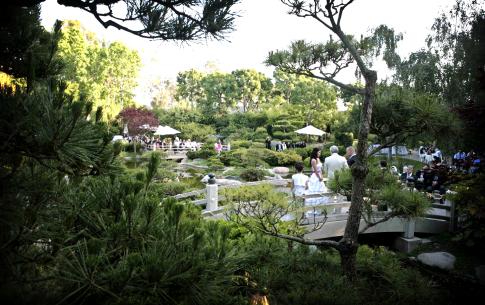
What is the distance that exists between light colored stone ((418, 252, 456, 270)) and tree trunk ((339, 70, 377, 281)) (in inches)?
109

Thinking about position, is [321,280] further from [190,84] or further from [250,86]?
[190,84]

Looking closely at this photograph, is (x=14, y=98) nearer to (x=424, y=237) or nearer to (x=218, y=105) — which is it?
(x=424, y=237)

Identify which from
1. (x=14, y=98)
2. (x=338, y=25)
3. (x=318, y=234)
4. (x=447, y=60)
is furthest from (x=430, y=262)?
(x=447, y=60)

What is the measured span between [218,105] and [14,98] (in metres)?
35.1

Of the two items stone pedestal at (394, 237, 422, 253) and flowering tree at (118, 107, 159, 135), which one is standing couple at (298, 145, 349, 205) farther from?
flowering tree at (118, 107, 159, 135)

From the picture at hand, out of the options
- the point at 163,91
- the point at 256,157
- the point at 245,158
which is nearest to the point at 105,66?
the point at 245,158

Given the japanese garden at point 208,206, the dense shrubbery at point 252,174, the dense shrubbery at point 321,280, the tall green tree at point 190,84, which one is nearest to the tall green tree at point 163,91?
the tall green tree at point 190,84

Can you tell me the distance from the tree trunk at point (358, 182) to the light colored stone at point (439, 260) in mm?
2766

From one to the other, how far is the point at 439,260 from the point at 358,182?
3.35 metres

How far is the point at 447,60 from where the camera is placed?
1664 centimetres

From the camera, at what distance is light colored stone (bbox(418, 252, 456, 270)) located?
5516 mm

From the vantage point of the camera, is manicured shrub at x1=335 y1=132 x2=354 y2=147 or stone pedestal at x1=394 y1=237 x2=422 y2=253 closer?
stone pedestal at x1=394 y1=237 x2=422 y2=253

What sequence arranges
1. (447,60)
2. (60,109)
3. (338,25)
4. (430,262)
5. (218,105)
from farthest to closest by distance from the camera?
(218,105) < (447,60) < (430,262) < (338,25) < (60,109)

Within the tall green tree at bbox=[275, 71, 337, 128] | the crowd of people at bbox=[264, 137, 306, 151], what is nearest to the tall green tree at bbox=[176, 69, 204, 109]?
the tall green tree at bbox=[275, 71, 337, 128]
